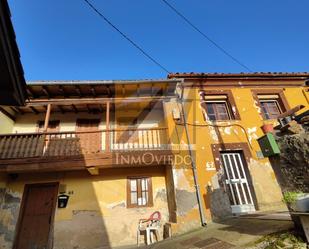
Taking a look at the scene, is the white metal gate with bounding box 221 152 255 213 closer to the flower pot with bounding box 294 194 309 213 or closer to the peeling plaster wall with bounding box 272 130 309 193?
the peeling plaster wall with bounding box 272 130 309 193

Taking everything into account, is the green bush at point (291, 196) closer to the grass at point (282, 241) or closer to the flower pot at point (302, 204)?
the flower pot at point (302, 204)

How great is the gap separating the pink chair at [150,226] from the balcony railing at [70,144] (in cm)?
250

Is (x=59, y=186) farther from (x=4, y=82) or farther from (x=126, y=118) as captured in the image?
(x=4, y=82)

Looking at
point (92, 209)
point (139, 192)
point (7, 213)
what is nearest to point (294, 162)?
point (139, 192)

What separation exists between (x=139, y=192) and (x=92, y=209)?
5.92ft

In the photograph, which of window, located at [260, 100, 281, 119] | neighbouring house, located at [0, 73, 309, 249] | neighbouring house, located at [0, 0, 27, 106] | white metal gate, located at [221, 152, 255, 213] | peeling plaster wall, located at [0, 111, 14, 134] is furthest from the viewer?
window, located at [260, 100, 281, 119]

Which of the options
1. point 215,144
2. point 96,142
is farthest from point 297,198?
point 96,142

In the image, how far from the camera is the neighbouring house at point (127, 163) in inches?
280

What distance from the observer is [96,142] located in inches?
306

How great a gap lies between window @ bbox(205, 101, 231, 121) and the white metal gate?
5.48 feet

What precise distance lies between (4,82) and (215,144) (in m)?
6.75

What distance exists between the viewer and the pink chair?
6.95m

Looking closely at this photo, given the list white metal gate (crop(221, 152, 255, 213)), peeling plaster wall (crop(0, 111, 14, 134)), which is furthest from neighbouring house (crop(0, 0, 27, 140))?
white metal gate (crop(221, 152, 255, 213))

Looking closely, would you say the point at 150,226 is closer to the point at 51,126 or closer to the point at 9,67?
the point at 51,126
